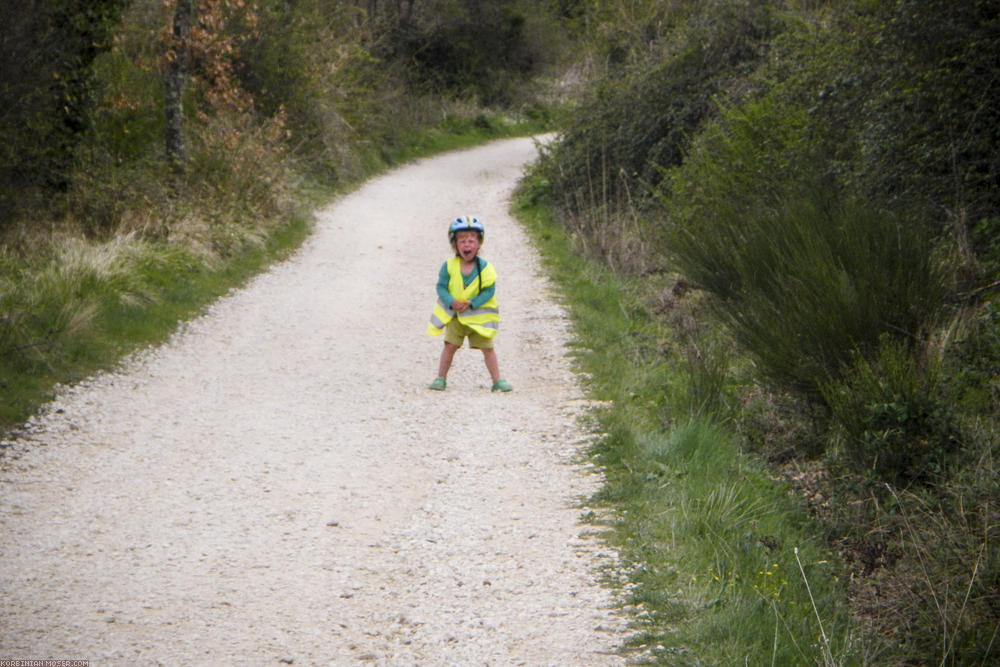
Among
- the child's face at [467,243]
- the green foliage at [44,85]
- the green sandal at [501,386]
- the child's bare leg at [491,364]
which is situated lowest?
the green sandal at [501,386]

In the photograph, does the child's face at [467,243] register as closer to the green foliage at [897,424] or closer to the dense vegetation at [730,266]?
the dense vegetation at [730,266]

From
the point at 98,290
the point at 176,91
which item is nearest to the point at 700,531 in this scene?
the point at 98,290

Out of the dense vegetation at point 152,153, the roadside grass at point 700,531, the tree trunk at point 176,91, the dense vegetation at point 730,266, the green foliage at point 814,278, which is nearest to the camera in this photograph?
the roadside grass at point 700,531

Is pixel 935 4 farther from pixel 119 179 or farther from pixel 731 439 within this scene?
pixel 119 179

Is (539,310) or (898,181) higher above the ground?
(898,181)

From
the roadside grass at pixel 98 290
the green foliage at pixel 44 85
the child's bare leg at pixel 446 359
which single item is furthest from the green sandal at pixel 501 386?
the green foliage at pixel 44 85

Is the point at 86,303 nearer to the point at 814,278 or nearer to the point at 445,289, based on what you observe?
the point at 445,289

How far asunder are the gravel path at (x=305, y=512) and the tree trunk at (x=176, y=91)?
581cm

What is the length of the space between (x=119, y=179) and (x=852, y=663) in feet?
39.3

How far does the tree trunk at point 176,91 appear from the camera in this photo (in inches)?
562

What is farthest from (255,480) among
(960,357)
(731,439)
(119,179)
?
(119,179)

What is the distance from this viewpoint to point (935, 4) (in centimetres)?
808

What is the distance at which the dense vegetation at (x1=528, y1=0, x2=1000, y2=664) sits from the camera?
4.66 m

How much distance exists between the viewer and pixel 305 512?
17.8 feet
